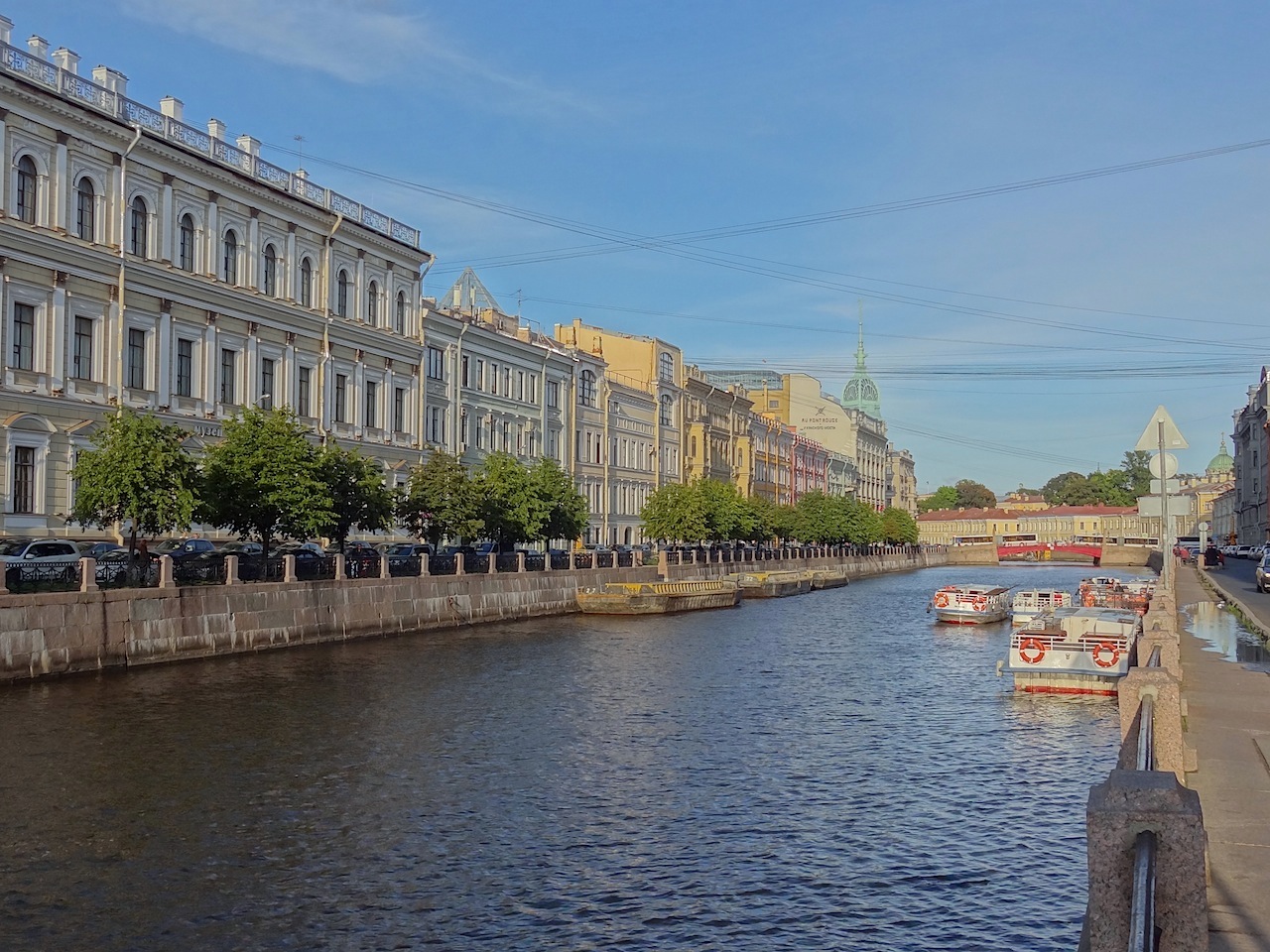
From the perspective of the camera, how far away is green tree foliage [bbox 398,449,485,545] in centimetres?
4859

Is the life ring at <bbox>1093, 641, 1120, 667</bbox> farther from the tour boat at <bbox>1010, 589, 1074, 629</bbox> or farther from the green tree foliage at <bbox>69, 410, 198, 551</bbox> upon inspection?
the green tree foliage at <bbox>69, 410, 198, 551</bbox>

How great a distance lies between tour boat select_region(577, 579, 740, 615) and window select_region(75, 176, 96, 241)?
24496 millimetres

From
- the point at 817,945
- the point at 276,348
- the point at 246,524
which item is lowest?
the point at 817,945

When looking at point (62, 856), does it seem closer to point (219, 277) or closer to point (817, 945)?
point (817, 945)

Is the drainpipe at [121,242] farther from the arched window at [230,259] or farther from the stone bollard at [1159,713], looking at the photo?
the stone bollard at [1159,713]

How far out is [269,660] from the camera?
107ft

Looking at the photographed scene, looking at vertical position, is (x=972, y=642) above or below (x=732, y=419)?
below

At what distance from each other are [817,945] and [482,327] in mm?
55617

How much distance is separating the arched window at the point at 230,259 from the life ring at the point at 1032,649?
103 ft

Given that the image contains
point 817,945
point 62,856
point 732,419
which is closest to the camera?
point 817,945

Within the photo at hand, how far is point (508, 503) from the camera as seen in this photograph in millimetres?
53062

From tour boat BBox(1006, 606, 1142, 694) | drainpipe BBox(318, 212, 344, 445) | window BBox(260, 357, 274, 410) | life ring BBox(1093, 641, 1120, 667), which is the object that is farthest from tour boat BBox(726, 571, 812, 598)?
life ring BBox(1093, 641, 1120, 667)

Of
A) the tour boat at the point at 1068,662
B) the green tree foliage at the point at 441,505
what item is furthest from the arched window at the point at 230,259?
the tour boat at the point at 1068,662

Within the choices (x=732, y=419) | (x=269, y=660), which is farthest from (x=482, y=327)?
(x=732, y=419)
